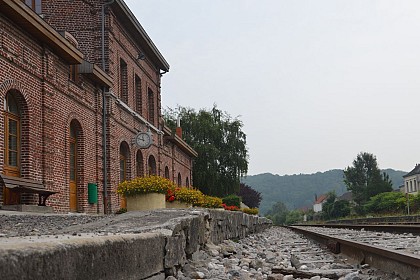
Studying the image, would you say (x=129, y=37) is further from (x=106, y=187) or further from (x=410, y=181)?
(x=410, y=181)

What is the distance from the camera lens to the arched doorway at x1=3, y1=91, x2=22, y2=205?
11242 millimetres

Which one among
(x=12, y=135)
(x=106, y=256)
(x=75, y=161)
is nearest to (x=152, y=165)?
(x=75, y=161)

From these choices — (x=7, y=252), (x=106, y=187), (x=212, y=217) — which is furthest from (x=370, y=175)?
(x=7, y=252)

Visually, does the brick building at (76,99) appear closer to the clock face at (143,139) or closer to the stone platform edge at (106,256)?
the clock face at (143,139)

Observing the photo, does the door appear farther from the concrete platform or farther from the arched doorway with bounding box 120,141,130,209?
the arched doorway with bounding box 120,141,130,209

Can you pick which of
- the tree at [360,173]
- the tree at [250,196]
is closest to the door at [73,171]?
the tree at [250,196]

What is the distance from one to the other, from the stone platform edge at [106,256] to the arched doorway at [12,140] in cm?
629

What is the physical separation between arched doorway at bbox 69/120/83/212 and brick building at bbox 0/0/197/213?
28 mm

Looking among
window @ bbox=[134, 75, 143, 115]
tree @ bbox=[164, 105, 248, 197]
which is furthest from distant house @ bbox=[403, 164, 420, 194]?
window @ bbox=[134, 75, 143, 115]

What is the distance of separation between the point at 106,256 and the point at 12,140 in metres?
9.49

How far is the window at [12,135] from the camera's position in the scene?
37.2ft

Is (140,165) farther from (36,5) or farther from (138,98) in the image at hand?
(36,5)

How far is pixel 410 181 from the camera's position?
86188mm

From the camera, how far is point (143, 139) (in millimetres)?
20656
